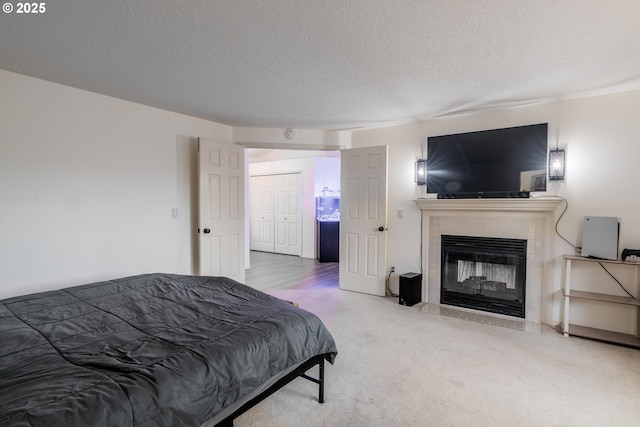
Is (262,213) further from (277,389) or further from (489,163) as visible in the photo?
(277,389)

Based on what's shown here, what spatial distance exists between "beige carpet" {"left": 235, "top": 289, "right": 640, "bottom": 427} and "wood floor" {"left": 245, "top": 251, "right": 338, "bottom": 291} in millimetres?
1733

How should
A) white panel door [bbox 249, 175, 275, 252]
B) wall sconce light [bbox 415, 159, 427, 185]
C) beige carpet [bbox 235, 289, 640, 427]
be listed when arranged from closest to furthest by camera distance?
beige carpet [bbox 235, 289, 640, 427], wall sconce light [bbox 415, 159, 427, 185], white panel door [bbox 249, 175, 275, 252]

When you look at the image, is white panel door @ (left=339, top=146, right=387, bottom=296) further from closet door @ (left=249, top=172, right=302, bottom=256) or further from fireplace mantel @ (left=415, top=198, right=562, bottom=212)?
closet door @ (left=249, top=172, right=302, bottom=256)

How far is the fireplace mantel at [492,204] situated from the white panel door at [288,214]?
13.1 ft

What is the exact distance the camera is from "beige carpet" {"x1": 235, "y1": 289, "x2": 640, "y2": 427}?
188 cm

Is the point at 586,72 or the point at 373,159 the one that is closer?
the point at 586,72

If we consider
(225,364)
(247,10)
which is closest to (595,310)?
(225,364)

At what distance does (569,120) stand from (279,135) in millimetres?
3313

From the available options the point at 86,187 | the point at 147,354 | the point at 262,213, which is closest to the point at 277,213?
the point at 262,213

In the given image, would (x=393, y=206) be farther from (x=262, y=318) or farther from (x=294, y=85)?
(x=262, y=318)

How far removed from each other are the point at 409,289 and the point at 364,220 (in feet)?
3.56

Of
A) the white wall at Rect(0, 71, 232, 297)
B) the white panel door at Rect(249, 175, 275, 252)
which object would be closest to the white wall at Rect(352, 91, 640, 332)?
the white wall at Rect(0, 71, 232, 297)

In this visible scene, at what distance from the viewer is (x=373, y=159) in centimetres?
429

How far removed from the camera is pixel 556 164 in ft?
10.4
